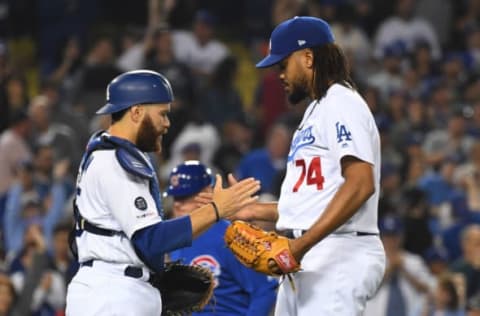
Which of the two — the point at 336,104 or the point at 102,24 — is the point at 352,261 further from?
the point at 102,24

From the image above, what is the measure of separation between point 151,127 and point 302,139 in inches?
27.8

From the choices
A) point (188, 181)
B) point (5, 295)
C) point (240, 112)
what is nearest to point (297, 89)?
point (188, 181)

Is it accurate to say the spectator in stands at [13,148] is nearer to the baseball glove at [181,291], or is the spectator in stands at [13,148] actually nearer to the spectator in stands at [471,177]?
the spectator in stands at [471,177]

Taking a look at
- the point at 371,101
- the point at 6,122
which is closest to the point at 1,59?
the point at 6,122

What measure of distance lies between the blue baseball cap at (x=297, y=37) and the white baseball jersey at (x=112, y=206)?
0.83 metres

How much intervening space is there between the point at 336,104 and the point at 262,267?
2.68 feet

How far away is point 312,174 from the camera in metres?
5.80

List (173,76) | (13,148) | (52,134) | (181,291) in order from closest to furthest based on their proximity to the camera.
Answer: (181,291) → (13,148) → (52,134) → (173,76)

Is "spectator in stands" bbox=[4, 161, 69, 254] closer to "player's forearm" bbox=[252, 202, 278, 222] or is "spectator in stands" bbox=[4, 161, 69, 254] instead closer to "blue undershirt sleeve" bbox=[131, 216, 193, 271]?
"player's forearm" bbox=[252, 202, 278, 222]

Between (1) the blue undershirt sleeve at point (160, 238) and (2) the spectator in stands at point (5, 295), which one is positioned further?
(2) the spectator in stands at point (5, 295)

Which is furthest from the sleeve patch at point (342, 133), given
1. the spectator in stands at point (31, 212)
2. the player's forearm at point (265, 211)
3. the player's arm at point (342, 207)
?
the spectator in stands at point (31, 212)

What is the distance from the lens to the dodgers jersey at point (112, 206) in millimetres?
5664

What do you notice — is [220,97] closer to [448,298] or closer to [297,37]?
[448,298]

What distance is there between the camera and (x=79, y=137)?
518 inches
